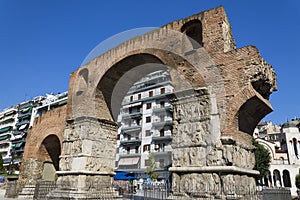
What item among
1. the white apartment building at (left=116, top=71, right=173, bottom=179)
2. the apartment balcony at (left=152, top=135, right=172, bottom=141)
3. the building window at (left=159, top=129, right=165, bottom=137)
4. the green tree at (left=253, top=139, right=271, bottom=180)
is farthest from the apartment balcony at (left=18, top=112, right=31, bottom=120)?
the green tree at (left=253, top=139, right=271, bottom=180)

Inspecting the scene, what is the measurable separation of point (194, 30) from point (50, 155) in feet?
32.8

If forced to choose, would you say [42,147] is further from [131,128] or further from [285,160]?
[285,160]

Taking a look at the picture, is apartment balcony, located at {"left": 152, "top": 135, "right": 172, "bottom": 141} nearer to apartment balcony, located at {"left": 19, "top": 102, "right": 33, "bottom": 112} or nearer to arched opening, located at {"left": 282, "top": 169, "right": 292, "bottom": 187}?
arched opening, located at {"left": 282, "top": 169, "right": 292, "bottom": 187}

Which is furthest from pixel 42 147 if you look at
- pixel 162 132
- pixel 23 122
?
pixel 23 122

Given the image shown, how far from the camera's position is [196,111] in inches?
247

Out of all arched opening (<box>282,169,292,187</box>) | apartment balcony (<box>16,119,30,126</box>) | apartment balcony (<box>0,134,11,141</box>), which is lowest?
arched opening (<box>282,169,292,187</box>)

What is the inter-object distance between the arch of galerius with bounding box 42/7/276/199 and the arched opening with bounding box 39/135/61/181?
12.0 feet

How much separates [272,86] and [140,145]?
72.2ft

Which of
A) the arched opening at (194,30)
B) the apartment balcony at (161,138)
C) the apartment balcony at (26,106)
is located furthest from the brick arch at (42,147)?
the apartment balcony at (26,106)

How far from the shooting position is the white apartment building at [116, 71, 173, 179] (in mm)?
25170

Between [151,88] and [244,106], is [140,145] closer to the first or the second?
[151,88]

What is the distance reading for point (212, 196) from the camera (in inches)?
208

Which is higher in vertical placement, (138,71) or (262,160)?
(138,71)

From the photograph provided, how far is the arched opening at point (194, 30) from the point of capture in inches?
292
